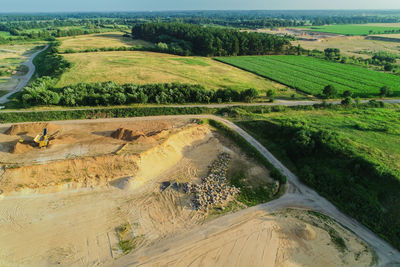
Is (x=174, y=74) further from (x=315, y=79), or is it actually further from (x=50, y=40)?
(x=50, y=40)

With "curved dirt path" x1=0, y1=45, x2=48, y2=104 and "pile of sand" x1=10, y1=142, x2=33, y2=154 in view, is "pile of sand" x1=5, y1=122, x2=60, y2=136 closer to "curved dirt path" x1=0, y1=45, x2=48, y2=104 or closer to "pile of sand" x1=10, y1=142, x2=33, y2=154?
"pile of sand" x1=10, y1=142, x2=33, y2=154

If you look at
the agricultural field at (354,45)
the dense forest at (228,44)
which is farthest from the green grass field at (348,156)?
the agricultural field at (354,45)

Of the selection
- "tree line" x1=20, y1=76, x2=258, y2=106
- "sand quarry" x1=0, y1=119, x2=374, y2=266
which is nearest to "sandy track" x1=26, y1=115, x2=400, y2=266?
"sand quarry" x1=0, y1=119, x2=374, y2=266

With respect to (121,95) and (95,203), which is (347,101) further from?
(95,203)

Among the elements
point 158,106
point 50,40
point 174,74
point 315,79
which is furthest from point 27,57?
point 315,79

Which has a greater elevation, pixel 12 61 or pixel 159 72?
pixel 159 72

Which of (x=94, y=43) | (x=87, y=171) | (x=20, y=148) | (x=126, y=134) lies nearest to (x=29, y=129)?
(x=20, y=148)
